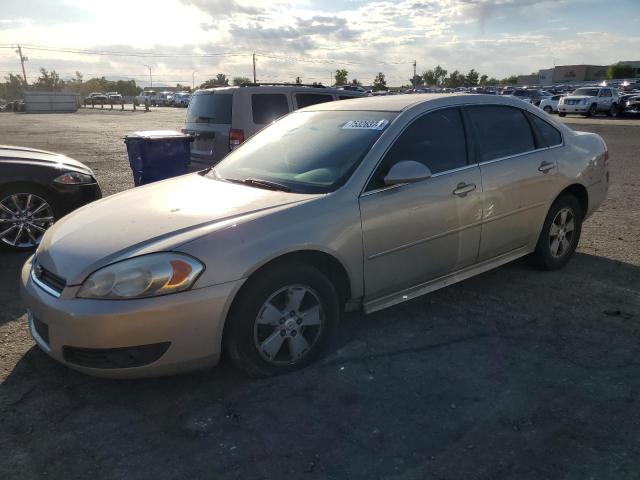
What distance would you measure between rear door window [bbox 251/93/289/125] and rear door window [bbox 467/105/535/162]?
4232mm

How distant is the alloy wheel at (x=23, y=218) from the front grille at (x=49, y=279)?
2.71 m

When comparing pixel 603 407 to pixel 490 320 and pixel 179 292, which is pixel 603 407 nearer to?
pixel 490 320

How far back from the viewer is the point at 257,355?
3.02 m

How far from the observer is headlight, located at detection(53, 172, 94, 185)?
574 centimetres

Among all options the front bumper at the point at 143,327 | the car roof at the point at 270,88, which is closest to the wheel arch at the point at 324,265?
the front bumper at the point at 143,327

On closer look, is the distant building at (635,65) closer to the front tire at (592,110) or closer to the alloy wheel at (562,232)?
the front tire at (592,110)

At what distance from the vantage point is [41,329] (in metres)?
2.96

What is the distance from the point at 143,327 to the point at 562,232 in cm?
384

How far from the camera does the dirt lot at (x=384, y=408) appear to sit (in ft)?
7.95

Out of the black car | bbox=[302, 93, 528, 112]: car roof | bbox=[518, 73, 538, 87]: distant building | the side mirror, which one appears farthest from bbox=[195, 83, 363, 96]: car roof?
bbox=[518, 73, 538, 87]: distant building

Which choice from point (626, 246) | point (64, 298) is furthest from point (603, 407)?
point (626, 246)

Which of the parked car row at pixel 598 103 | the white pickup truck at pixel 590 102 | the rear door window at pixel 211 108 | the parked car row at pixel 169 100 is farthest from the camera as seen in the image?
the parked car row at pixel 169 100

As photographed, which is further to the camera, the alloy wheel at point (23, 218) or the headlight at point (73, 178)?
the headlight at point (73, 178)

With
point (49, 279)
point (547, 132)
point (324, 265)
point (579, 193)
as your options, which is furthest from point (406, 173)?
point (579, 193)
